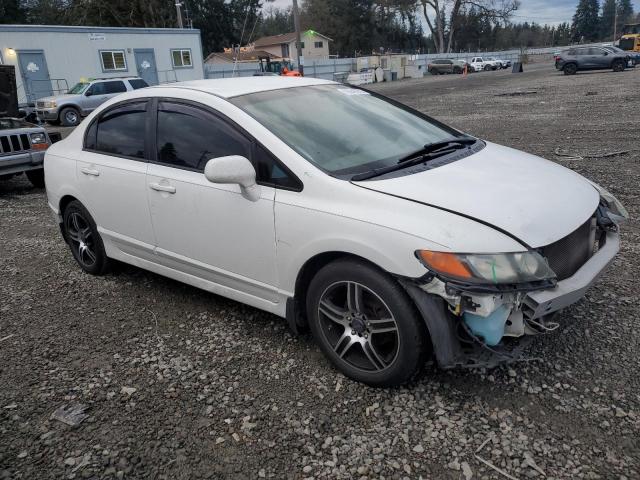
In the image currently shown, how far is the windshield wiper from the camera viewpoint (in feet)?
9.72

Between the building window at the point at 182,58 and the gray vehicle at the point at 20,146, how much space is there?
25.0m

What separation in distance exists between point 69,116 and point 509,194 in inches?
797

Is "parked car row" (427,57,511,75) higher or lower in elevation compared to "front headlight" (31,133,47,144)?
lower

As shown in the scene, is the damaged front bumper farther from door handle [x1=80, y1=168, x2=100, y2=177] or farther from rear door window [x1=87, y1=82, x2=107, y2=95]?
rear door window [x1=87, y1=82, x2=107, y2=95]

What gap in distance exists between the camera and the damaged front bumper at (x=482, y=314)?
2.43 metres

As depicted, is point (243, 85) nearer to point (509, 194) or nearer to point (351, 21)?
point (509, 194)

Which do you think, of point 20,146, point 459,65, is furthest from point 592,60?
point 20,146

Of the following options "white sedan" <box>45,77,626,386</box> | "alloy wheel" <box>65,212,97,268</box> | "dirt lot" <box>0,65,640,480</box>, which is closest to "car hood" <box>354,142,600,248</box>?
"white sedan" <box>45,77,626,386</box>

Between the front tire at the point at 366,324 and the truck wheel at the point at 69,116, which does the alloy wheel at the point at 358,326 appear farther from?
the truck wheel at the point at 69,116

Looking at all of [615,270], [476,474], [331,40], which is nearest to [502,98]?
[615,270]

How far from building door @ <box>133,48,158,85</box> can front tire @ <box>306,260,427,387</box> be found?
98.7 ft

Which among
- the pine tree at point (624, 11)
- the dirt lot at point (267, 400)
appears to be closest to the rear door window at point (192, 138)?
the dirt lot at point (267, 400)

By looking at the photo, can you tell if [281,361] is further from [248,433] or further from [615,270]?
[615,270]

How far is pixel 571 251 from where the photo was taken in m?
2.77
